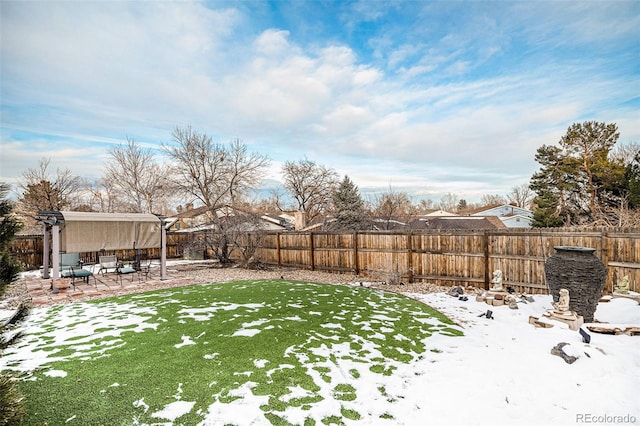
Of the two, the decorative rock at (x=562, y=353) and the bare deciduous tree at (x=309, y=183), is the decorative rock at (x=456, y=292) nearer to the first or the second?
the decorative rock at (x=562, y=353)

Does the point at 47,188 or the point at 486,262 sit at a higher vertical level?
the point at 47,188

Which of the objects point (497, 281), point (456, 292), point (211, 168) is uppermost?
Answer: point (211, 168)

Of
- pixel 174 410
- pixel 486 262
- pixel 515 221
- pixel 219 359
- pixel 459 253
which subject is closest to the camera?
pixel 174 410

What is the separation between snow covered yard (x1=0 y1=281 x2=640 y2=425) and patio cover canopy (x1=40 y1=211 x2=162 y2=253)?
380cm

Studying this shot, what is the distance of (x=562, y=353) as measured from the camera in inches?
150

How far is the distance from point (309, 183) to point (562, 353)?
92.6ft

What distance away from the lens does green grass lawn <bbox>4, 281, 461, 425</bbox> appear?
2.77 m

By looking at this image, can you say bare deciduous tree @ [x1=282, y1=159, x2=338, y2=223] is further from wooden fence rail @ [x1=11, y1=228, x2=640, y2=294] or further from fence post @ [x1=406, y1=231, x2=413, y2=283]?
fence post @ [x1=406, y1=231, x2=413, y2=283]

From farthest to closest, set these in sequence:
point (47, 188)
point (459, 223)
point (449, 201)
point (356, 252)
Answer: point (449, 201) → point (459, 223) → point (47, 188) → point (356, 252)

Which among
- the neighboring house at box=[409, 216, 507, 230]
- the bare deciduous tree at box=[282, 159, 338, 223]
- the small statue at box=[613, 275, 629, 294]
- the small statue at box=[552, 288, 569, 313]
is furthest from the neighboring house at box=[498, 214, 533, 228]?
the small statue at box=[552, 288, 569, 313]

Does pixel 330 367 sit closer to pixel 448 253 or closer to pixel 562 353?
pixel 562 353

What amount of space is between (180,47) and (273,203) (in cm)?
2651

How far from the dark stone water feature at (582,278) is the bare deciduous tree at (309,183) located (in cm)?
2568

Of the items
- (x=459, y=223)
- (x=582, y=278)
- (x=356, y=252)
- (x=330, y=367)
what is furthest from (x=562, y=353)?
(x=459, y=223)
